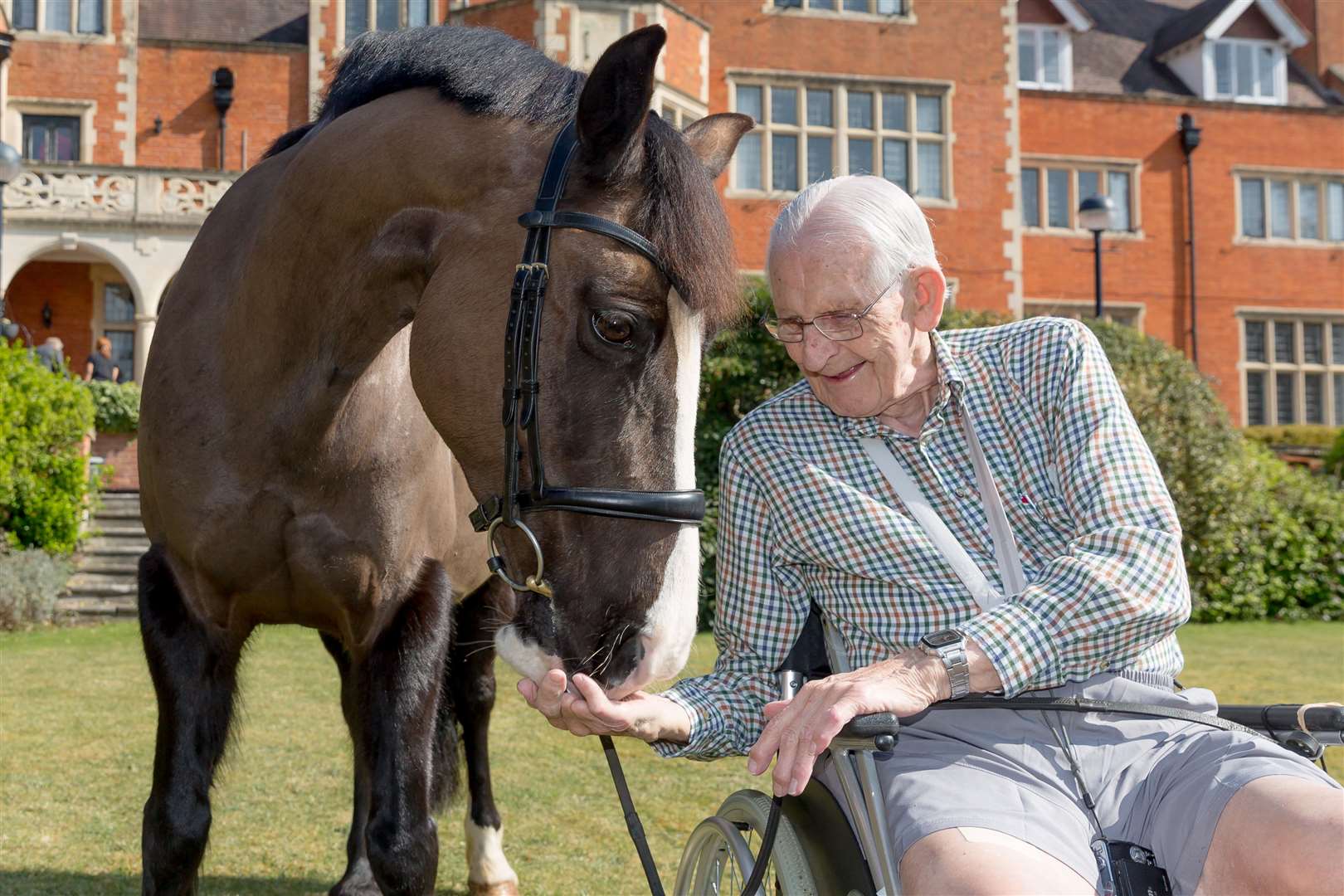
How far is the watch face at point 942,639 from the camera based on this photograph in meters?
2.14

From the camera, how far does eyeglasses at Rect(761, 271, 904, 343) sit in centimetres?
240

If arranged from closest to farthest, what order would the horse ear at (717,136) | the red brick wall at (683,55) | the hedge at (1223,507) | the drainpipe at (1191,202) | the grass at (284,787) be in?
1. the horse ear at (717,136)
2. the grass at (284,787)
3. the hedge at (1223,507)
4. the red brick wall at (683,55)
5. the drainpipe at (1191,202)

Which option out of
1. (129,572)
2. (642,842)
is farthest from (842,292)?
(129,572)

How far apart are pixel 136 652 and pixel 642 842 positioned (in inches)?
330

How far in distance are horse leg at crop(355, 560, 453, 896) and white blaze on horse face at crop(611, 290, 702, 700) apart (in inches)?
46.3

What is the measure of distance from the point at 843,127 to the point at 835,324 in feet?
69.6

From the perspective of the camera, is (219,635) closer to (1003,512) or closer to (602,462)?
(602,462)

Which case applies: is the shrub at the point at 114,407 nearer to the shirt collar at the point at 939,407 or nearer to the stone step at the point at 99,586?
the stone step at the point at 99,586

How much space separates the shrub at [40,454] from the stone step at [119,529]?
4.12ft

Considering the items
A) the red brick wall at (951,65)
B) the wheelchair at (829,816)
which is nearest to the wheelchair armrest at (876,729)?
the wheelchair at (829,816)

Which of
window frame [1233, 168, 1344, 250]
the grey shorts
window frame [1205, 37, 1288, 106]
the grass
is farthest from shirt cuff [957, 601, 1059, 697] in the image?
window frame [1205, 37, 1288, 106]

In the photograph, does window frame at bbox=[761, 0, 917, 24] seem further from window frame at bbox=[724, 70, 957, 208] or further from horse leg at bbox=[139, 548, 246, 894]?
horse leg at bbox=[139, 548, 246, 894]

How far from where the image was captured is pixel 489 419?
2.30 meters

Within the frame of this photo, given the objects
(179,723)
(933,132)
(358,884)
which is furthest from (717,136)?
(933,132)
